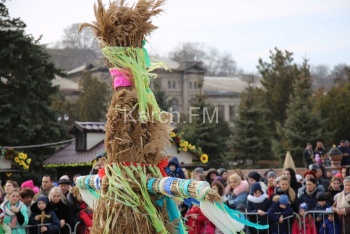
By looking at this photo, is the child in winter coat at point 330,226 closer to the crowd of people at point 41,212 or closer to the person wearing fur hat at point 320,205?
the person wearing fur hat at point 320,205

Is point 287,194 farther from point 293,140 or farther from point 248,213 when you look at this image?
point 293,140

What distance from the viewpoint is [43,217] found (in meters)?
11.7

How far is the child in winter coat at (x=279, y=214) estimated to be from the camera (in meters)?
12.4

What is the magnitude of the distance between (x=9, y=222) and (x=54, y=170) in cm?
1749

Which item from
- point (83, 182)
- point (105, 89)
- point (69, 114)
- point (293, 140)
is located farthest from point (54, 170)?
point (105, 89)

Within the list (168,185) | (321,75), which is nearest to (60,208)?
(168,185)

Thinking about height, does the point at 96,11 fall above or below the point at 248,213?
above

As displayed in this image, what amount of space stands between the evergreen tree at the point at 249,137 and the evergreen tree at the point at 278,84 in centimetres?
409

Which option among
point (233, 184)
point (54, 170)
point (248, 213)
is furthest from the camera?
point (54, 170)

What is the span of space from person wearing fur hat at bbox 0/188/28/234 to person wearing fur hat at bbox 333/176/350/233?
4.91 m

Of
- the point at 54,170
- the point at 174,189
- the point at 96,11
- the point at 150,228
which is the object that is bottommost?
the point at 54,170

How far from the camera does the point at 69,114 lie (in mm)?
53156

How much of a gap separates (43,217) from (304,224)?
4.23 m

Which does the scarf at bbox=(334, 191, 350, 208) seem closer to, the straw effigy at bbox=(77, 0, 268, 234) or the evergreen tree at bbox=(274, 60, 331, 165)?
the straw effigy at bbox=(77, 0, 268, 234)
